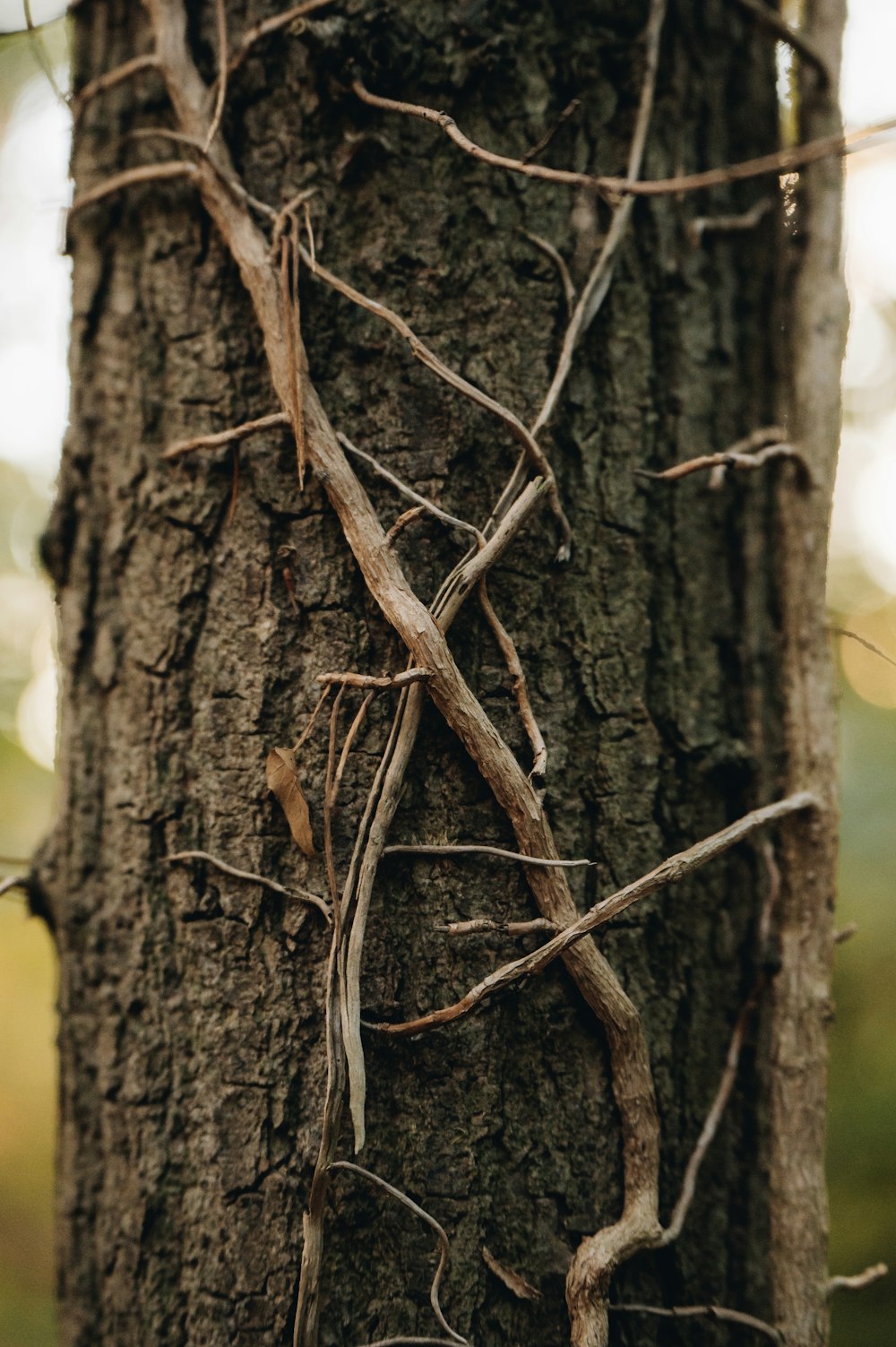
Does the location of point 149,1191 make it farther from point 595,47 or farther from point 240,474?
point 595,47

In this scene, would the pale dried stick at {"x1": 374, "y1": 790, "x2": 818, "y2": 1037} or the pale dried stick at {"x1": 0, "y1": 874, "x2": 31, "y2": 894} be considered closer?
the pale dried stick at {"x1": 374, "y1": 790, "x2": 818, "y2": 1037}

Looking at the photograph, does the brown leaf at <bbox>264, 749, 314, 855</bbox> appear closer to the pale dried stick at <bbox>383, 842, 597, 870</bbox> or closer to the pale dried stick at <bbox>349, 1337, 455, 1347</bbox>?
the pale dried stick at <bbox>383, 842, 597, 870</bbox>

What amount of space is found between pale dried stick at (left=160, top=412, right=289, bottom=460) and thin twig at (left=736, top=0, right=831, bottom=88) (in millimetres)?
860

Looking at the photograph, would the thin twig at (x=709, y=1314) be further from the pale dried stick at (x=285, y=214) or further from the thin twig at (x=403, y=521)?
the pale dried stick at (x=285, y=214)

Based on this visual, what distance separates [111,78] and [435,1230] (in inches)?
52.7

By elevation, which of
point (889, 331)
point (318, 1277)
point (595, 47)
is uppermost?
point (889, 331)

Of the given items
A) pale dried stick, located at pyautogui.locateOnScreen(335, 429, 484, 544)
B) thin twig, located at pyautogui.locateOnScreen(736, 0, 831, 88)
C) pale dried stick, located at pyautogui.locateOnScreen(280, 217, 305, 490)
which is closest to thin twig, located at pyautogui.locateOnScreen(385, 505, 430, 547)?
pale dried stick, located at pyautogui.locateOnScreen(335, 429, 484, 544)

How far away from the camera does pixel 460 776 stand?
79 centimetres

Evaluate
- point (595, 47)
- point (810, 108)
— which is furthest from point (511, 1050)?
point (810, 108)

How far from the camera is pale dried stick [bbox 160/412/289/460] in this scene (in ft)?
2.71

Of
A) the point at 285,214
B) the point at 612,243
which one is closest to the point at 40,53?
the point at 285,214

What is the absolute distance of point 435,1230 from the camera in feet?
2.40

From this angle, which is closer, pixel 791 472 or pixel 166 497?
pixel 166 497

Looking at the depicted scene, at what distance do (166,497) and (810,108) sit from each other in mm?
1022
